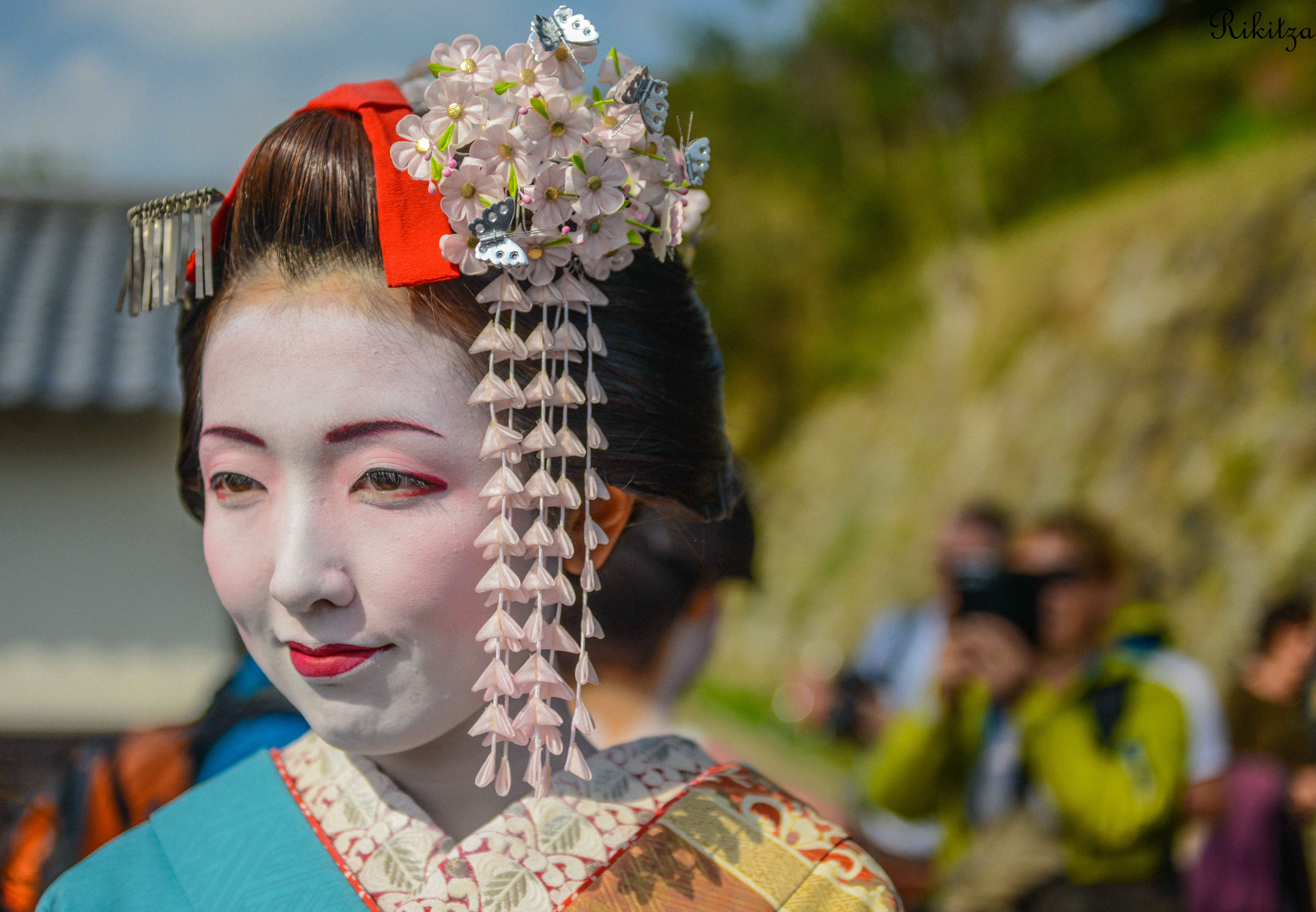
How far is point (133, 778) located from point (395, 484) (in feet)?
4.07

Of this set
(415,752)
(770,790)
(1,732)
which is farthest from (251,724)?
(1,732)

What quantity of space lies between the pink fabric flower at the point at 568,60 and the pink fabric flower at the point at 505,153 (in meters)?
0.08

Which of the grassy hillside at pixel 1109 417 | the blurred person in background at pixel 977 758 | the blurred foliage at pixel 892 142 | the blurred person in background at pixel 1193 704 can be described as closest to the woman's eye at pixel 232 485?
the blurred person in background at pixel 977 758

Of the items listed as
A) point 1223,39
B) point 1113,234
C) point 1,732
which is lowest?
point 1,732

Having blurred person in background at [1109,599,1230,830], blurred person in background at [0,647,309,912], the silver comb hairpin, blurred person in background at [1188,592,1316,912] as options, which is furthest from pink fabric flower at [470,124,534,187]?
blurred person in background at [1188,592,1316,912]

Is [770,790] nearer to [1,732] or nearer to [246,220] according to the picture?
[246,220]

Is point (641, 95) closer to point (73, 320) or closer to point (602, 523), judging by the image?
point (602, 523)

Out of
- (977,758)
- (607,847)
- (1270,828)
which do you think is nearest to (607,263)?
(607,847)

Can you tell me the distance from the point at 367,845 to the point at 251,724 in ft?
2.52

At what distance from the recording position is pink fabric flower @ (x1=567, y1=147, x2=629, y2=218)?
1.23 metres

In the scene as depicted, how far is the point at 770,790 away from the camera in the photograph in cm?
148

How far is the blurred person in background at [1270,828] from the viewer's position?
289 cm

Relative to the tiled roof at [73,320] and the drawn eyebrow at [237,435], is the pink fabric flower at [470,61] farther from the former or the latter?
the tiled roof at [73,320]

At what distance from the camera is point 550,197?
1.23m
